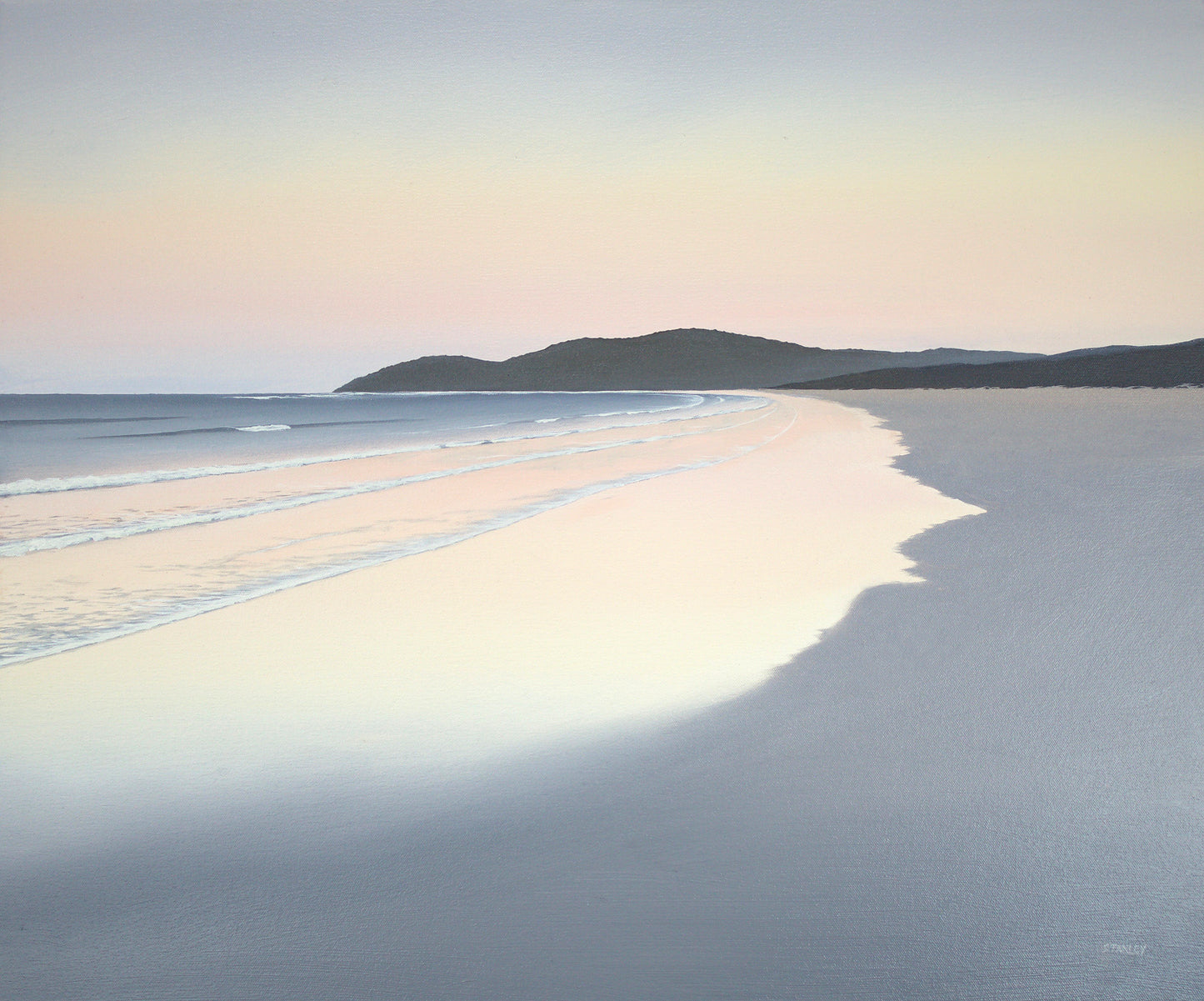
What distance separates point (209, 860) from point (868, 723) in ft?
7.06

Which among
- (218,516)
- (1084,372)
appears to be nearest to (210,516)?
(218,516)

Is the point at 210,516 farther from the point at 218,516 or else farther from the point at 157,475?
the point at 157,475

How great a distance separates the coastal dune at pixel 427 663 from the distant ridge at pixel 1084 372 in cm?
5091

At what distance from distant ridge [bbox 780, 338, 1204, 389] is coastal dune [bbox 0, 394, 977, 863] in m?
50.9

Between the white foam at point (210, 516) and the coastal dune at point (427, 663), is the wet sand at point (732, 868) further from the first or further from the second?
the white foam at point (210, 516)

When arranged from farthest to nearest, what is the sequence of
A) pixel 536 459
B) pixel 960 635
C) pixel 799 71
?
pixel 536 459 → pixel 799 71 → pixel 960 635

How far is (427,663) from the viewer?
4289mm

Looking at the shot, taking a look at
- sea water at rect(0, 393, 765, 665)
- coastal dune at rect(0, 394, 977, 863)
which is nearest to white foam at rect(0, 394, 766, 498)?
sea water at rect(0, 393, 765, 665)

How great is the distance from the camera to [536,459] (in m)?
17.5

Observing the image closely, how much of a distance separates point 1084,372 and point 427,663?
8831 cm

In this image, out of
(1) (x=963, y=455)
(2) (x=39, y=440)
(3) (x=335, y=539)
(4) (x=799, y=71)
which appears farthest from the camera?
(2) (x=39, y=440)

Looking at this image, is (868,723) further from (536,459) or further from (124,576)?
(536,459)

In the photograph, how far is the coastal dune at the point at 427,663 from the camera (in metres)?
3.04

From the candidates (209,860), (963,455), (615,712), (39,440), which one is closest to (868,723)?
(615,712)
